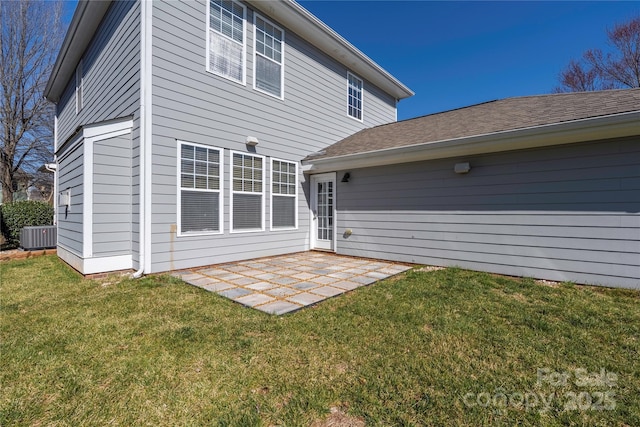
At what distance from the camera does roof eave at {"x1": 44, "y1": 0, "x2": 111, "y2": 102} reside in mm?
6246

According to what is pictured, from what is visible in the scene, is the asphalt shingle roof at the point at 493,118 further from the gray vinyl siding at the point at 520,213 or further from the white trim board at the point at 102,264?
the white trim board at the point at 102,264

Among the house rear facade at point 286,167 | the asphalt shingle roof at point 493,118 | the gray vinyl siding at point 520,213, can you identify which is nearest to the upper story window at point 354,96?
the asphalt shingle roof at point 493,118

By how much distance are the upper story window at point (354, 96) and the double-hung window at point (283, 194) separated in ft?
11.3

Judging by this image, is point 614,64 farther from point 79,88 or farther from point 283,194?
point 79,88

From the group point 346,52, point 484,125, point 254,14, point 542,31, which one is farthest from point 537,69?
point 254,14

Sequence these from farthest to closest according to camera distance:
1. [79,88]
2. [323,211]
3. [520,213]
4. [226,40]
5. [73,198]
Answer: [79,88]
[323,211]
[226,40]
[73,198]
[520,213]

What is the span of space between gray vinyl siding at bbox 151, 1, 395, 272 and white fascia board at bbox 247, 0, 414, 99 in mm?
237

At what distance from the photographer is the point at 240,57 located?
20.4 ft

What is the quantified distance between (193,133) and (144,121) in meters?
0.80

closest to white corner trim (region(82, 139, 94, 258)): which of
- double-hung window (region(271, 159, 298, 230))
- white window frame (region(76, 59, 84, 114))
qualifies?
double-hung window (region(271, 159, 298, 230))

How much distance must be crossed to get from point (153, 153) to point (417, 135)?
532cm

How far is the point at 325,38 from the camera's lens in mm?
7664

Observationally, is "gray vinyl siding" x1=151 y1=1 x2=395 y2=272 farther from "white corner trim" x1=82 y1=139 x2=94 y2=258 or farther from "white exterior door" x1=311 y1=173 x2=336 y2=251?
"white corner trim" x1=82 y1=139 x2=94 y2=258

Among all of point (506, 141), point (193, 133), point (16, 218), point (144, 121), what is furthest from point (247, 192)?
point (16, 218)
